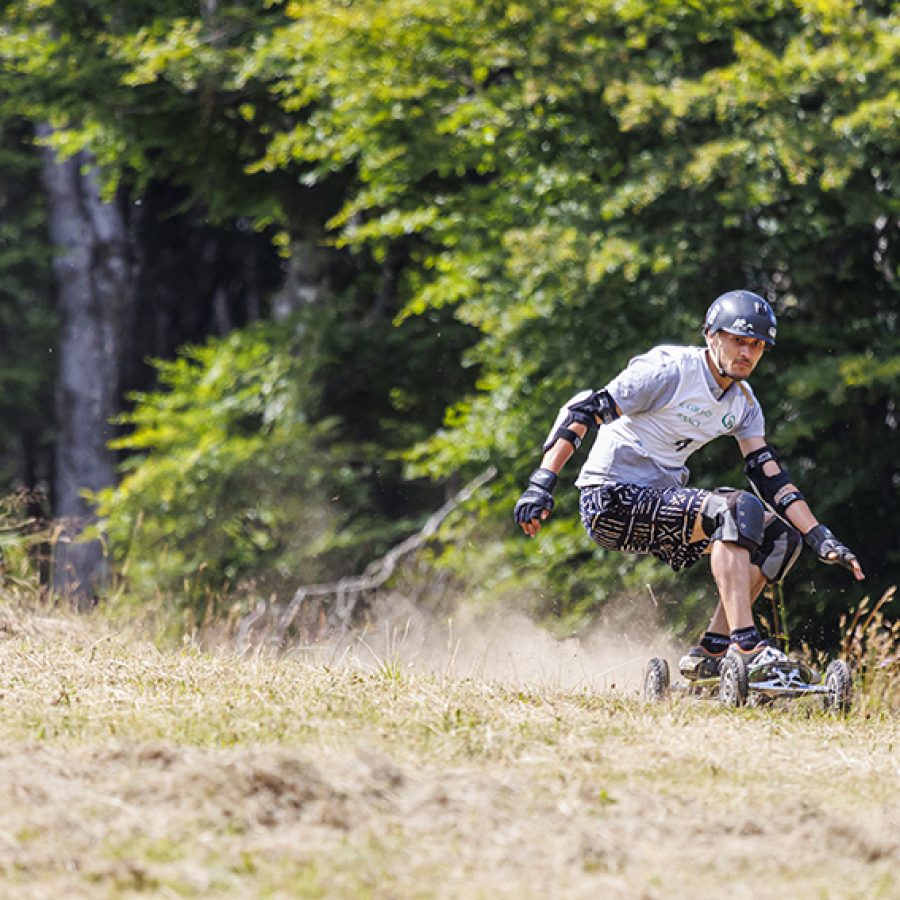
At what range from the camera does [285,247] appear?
19734 millimetres

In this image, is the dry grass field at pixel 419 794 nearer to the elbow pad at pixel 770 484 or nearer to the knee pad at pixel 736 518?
the knee pad at pixel 736 518

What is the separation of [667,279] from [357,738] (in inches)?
322

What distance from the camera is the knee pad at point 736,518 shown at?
723 centimetres

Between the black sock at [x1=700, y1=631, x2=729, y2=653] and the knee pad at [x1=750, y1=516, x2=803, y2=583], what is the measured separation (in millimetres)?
380

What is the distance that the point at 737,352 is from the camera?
745 cm

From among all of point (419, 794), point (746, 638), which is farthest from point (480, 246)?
point (419, 794)

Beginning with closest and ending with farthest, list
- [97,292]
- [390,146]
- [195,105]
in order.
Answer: [390,146] < [195,105] < [97,292]

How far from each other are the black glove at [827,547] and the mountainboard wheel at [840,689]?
1.54 feet

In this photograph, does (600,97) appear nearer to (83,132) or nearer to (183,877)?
(83,132)

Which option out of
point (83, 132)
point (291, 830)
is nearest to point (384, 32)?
point (83, 132)

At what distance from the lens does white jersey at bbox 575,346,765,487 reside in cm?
752

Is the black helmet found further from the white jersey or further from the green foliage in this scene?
the green foliage

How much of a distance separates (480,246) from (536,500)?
774cm

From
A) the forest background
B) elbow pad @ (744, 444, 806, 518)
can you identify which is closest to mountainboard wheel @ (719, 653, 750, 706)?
elbow pad @ (744, 444, 806, 518)
